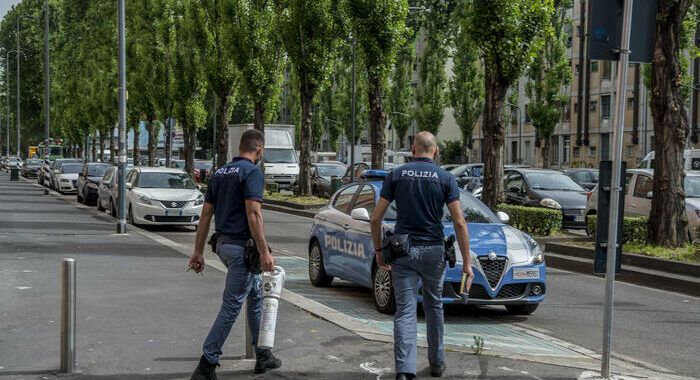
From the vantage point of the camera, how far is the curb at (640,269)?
11852 millimetres

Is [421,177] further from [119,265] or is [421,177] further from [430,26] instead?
[430,26]

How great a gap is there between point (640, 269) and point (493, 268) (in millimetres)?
4871

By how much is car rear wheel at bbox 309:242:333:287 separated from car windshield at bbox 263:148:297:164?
29.7 meters

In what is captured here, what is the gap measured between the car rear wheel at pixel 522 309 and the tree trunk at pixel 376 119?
18292 mm

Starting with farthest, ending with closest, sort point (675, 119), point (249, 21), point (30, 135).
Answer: point (30, 135)
point (249, 21)
point (675, 119)

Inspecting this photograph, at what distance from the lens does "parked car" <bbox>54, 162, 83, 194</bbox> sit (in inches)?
1524

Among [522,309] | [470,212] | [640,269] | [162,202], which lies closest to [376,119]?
[162,202]

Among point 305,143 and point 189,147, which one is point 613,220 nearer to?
point 305,143

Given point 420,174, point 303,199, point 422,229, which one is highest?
point 420,174

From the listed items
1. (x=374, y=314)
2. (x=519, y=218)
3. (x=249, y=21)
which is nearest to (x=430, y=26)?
(x=249, y=21)

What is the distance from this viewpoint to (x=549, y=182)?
2188 centimetres

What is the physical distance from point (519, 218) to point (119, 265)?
9.22 metres

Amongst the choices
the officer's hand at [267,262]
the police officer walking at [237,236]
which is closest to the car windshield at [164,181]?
the police officer walking at [237,236]

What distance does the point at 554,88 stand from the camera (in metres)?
52.3
